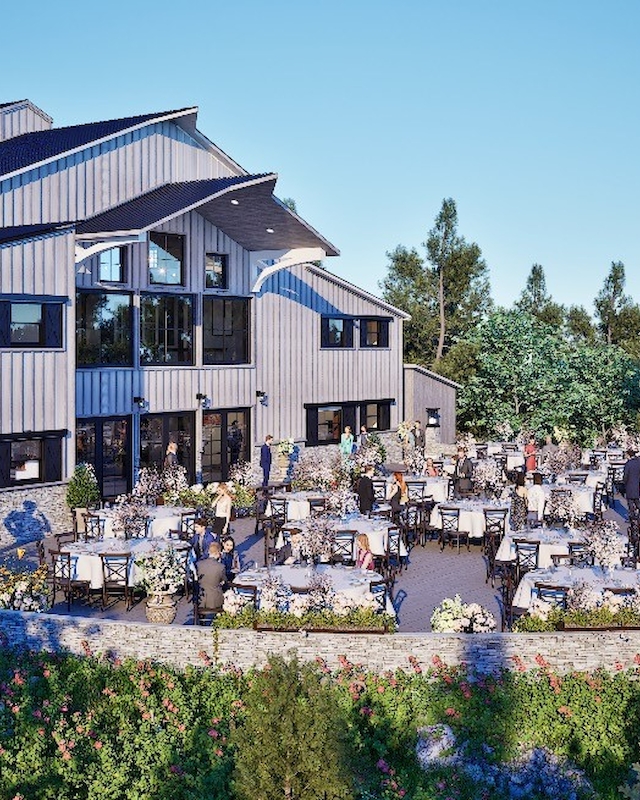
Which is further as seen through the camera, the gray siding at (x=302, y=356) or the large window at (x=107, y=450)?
the gray siding at (x=302, y=356)

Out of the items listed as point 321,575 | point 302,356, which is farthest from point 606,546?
point 302,356

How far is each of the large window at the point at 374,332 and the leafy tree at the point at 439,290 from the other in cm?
1964

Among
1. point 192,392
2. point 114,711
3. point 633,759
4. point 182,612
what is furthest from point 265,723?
point 192,392

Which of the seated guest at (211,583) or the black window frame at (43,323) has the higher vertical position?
the black window frame at (43,323)

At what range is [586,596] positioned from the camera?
590 inches

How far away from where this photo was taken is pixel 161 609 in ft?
51.9

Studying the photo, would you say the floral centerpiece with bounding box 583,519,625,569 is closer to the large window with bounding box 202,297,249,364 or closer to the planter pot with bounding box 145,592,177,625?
the planter pot with bounding box 145,592,177,625

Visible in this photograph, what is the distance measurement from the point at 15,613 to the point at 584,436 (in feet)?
103

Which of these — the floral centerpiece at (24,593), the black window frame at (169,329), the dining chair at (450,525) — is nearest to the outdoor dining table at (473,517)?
the dining chair at (450,525)

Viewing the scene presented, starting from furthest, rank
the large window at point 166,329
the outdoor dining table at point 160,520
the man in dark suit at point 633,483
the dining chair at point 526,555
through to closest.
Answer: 1. the large window at point 166,329
2. the man in dark suit at point 633,483
3. the outdoor dining table at point 160,520
4. the dining chair at point 526,555

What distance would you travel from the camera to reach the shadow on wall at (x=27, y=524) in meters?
23.4

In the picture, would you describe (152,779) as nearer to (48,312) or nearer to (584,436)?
(48,312)

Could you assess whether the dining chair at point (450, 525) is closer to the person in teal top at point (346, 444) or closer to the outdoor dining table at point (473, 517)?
the outdoor dining table at point (473, 517)

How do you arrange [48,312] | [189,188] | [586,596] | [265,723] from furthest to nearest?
1. [189,188]
2. [48,312]
3. [586,596]
4. [265,723]
